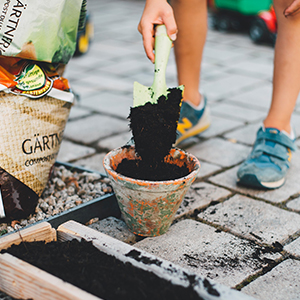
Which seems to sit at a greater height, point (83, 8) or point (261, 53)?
point (83, 8)

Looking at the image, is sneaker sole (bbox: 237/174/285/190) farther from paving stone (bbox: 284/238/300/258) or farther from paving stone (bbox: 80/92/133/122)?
paving stone (bbox: 80/92/133/122)

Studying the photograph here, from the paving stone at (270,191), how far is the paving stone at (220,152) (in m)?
0.11

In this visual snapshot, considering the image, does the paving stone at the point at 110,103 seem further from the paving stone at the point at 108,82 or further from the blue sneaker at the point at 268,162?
the blue sneaker at the point at 268,162

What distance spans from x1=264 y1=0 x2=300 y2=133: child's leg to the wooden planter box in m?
1.18

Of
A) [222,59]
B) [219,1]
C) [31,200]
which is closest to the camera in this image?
[31,200]

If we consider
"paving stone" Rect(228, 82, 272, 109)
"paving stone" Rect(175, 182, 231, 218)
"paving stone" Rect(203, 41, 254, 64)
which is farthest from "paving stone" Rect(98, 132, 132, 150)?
"paving stone" Rect(203, 41, 254, 64)

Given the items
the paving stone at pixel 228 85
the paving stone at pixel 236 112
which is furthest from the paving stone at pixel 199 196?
the paving stone at pixel 228 85

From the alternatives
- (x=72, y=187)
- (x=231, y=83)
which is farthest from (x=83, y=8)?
(x=231, y=83)

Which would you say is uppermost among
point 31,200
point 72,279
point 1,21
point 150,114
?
point 1,21

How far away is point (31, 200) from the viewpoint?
161cm

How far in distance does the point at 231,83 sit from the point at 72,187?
2.22 m

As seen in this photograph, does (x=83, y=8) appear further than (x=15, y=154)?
Yes

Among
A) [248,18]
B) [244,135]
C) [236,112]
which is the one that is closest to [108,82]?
[236,112]

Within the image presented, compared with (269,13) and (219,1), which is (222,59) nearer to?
(269,13)
